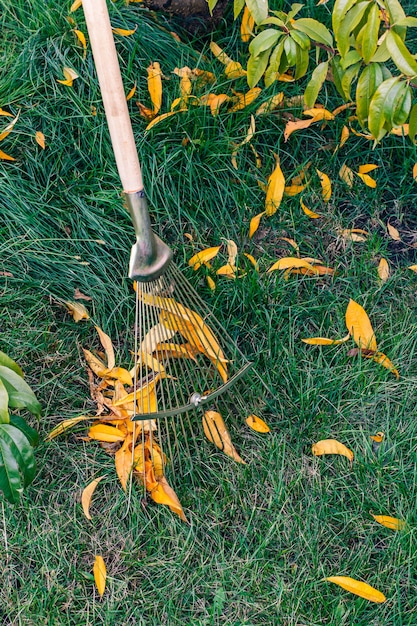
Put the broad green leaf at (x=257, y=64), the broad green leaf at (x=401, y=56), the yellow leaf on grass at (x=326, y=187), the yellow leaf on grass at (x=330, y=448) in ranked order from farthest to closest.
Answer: the yellow leaf on grass at (x=326, y=187), the yellow leaf on grass at (x=330, y=448), the broad green leaf at (x=257, y=64), the broad green leaf at (x=401, y=56)

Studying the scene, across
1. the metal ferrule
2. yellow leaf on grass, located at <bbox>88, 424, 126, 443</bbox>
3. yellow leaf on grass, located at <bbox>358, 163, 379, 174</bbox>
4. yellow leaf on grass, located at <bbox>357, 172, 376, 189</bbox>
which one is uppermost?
the metal ferrule

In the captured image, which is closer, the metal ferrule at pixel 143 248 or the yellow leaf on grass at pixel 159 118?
the metal ferrule at pixel 143 248

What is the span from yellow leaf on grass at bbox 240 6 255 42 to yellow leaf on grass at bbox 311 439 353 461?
1.25 metres

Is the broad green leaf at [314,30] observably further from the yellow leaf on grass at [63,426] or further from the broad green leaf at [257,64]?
the yellow leaf on grass at [63,426]

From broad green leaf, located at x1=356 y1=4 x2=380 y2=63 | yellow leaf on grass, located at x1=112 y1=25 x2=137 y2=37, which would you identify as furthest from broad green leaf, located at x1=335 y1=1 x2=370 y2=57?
yellow leaf on grass, located at x1=112 y1=25 x2=137 y2=37

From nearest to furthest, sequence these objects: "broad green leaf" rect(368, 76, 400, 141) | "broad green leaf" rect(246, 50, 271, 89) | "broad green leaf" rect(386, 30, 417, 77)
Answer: "broad green leaf" rect(386, 30, 417, 77) → "broad green leaf" rect(368, 76, 400, 141) → "broad green leaf" rect(246, 50, 271, 89)

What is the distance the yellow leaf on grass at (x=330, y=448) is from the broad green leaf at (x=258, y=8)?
1118 millimetres

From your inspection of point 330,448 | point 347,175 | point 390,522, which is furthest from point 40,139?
point 390,522

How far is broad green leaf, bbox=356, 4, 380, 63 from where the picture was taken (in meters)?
1.58

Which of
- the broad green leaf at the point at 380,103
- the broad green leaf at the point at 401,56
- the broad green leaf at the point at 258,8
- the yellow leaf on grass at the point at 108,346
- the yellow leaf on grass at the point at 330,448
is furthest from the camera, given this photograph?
the yellow leaf on grass at the point at 108,346

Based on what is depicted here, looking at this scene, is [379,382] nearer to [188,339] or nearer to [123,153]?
[188,339]

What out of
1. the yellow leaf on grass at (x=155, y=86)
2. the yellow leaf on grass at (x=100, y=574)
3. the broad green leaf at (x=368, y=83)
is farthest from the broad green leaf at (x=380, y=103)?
the yellow leaf on grass at (x=100, y=574)

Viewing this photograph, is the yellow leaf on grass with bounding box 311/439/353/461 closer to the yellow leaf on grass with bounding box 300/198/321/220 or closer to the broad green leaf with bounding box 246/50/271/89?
the yellow leaf on grass with bounding box 300/198/321/220

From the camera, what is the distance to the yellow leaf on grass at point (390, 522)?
1.92 meters
